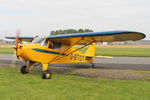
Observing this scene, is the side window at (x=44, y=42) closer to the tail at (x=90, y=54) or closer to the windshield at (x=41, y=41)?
the windshield at (x=41, y=41)

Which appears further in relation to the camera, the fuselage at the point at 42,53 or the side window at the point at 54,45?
the side window at the point at 54,45

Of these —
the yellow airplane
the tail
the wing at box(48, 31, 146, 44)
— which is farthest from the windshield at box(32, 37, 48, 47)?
the tail

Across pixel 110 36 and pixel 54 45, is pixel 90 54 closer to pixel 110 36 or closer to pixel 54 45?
pixel 54 45

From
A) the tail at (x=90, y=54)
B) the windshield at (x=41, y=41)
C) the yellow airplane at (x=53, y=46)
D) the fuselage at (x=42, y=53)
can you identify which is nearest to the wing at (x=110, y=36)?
the yellow airplane at (x=53, y=46)

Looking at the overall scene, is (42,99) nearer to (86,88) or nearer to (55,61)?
(86,88)

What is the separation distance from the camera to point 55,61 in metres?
8.84

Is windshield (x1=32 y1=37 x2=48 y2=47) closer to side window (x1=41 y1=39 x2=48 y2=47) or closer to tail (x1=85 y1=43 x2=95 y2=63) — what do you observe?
side window (x1=41 y1=39 x2=48 y2=47)

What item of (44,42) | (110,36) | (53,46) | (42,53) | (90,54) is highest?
(110,36)

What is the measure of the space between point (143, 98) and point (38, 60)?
17.3ft

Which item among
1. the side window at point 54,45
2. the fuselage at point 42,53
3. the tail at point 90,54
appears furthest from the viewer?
the tail at point 90,54

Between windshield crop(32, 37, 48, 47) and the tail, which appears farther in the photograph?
the tail

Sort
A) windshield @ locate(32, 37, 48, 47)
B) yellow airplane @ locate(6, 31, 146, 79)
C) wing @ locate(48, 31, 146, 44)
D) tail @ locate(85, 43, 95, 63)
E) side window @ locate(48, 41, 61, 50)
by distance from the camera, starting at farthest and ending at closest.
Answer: tail @ locate(85, 43, 95, 63) < side window @ locate(48, 41, 61, 50) < windshield @ locate(32, 37, 48, 47) < yellow airplane @ locate(6, 31, 146, 79) < wing @ locate(48, 31, 146, 44)

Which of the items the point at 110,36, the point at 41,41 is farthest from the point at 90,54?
the point at 41,41

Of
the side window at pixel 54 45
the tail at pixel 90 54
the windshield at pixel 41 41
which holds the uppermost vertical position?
the windshield at pixel 41 41
